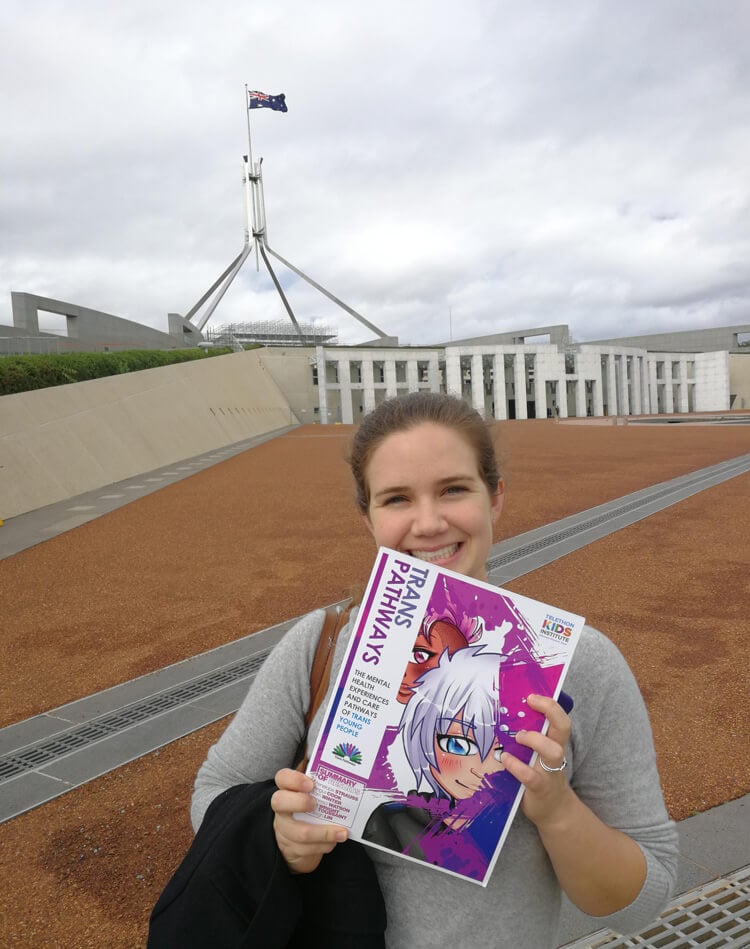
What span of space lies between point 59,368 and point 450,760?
1611cm

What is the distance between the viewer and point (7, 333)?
859 inches

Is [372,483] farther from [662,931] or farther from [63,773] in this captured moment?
[63,773]

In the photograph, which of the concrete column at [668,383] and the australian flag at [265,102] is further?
the concrete column at [668,383]

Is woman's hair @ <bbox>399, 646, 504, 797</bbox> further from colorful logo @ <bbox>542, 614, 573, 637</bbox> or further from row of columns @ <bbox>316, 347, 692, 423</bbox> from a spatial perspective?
row of columns @ <bbox>316, 347, 692, 423</bbox>

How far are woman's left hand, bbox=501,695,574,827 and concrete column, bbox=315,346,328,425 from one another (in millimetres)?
42593

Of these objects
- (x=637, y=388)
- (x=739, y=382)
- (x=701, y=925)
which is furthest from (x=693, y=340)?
(x=701, y=925)

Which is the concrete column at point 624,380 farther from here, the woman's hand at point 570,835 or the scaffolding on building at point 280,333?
the woman's hand at point 570,835

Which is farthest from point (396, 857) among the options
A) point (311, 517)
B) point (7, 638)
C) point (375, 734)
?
point (311, 517)

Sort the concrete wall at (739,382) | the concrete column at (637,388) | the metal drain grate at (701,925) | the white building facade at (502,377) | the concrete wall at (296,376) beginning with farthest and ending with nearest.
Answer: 1. the concrete wall at (739,382)
2. the concrete column at (637,388)
3. the white building facade at (502,377)
4. the concrete wall at (296,376)
5. the metal drain grate at (701,925)

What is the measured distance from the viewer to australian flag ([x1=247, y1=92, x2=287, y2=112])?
161 feet

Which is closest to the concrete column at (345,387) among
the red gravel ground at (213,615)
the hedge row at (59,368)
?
the hedge row at (59,368)

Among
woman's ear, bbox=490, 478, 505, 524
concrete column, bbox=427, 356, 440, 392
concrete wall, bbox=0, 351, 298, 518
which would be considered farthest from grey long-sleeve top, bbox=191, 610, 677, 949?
concrete column, bbox=427, 356, 440, 392

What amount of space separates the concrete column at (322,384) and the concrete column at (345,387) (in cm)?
116

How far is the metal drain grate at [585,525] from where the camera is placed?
7035 millimetres
